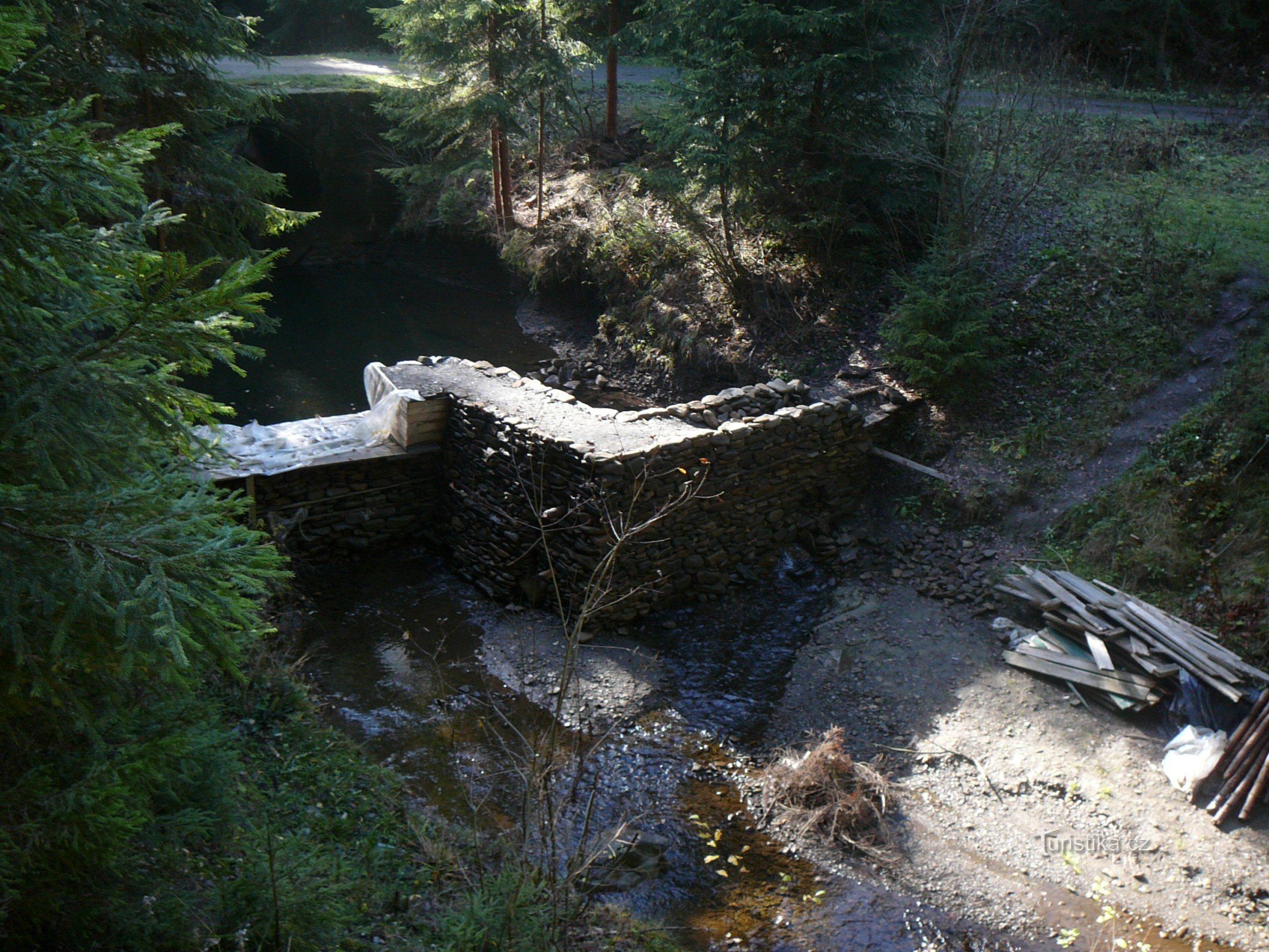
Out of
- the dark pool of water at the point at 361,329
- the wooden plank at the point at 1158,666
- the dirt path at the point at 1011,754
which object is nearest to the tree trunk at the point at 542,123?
the dark pool of water at the point at 361,329

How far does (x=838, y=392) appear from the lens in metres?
11.8

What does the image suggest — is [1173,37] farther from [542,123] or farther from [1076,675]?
[1076,675]

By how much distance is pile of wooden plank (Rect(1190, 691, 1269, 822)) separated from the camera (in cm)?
667

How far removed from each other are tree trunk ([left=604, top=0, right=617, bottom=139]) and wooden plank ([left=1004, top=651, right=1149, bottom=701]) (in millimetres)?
14273

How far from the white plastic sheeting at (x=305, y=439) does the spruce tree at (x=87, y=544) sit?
20.2 feet

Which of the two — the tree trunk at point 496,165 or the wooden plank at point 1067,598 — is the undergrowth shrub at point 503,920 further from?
the tree trunk at point 496,165

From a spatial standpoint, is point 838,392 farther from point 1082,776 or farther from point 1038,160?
point 1082,776

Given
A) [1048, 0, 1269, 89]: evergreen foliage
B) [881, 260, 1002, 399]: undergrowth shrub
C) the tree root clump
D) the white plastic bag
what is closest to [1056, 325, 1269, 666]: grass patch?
the white plastic bag

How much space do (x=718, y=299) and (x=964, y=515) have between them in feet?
21.3

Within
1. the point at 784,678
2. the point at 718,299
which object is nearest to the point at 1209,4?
the point at 718,299

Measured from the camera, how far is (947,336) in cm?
1105

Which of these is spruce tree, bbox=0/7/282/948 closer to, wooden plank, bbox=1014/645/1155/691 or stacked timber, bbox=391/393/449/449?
stacked timber, bbox=391/393/449/449

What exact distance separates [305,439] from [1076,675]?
8.73 m

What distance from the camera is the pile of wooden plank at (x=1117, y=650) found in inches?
294
